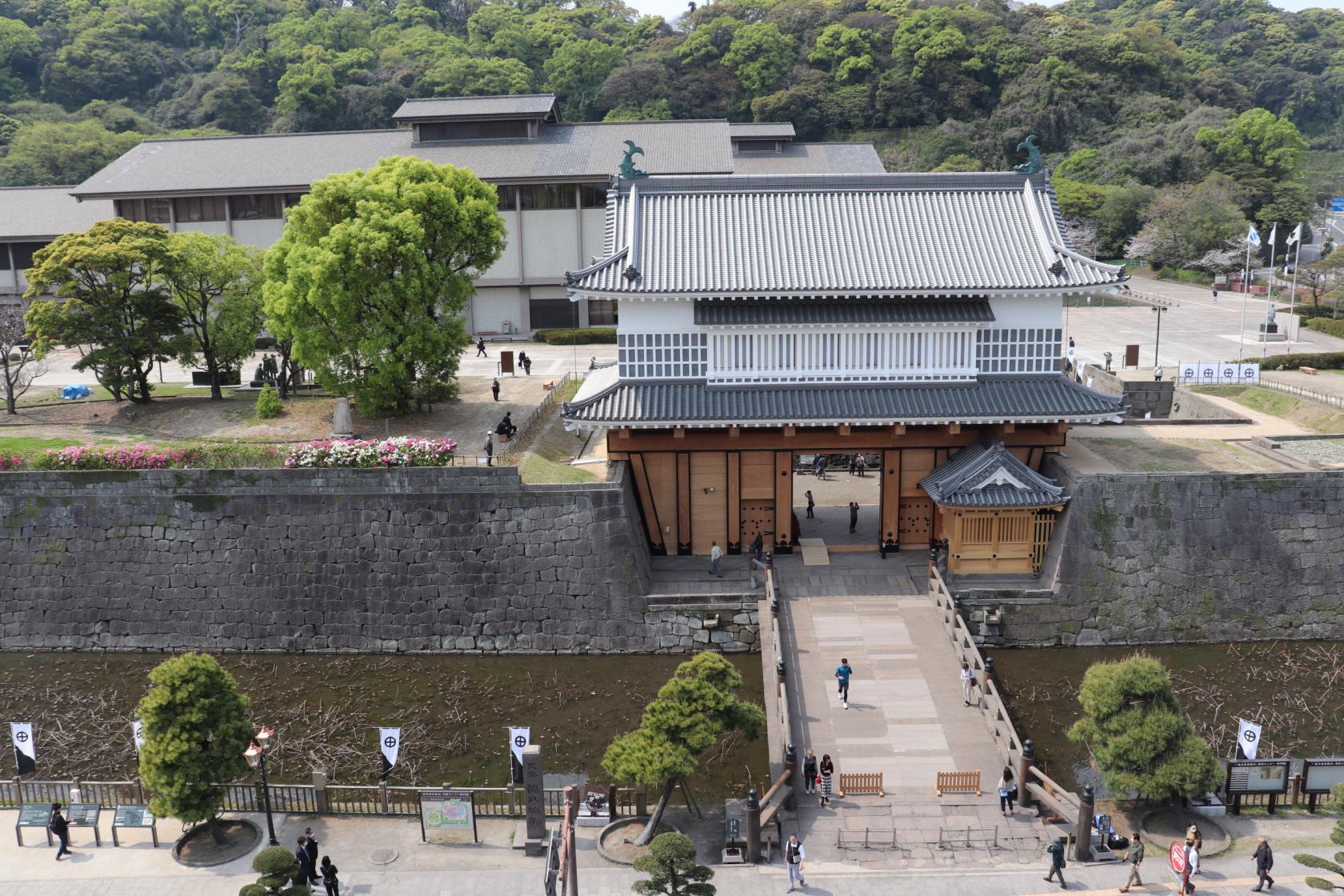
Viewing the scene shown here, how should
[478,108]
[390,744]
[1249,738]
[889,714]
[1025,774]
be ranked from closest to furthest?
[1025,774]
[1249,738]
[390,744]
[889,714]
[478,108]

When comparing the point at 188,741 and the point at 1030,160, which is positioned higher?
the point at 1030,160

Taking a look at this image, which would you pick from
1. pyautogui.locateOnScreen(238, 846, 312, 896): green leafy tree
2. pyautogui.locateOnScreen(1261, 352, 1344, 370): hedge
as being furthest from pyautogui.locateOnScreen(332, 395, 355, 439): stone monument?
pyautogui.locateOnScreen(1261, 352, 1344, 370): hedge

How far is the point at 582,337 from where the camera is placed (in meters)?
61.7

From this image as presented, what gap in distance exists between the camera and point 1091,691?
23.2 m

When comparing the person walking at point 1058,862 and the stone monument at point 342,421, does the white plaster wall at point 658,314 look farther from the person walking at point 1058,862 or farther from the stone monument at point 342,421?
the person walking at point 1058,862

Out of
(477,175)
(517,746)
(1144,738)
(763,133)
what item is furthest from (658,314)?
(763,133)

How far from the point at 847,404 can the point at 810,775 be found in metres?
12.7

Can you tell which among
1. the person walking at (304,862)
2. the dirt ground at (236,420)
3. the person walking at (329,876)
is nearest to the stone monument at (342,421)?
the dirt ground at (236,420)

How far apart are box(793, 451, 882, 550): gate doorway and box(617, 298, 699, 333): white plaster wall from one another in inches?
206

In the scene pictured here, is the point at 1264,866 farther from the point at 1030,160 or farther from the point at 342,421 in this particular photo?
the point at 342,421

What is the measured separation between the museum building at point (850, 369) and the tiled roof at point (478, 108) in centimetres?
3572

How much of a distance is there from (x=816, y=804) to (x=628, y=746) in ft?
13.7

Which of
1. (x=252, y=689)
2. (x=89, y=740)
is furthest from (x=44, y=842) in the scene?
(x=252, y=689)

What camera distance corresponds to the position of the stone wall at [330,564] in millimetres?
32094
